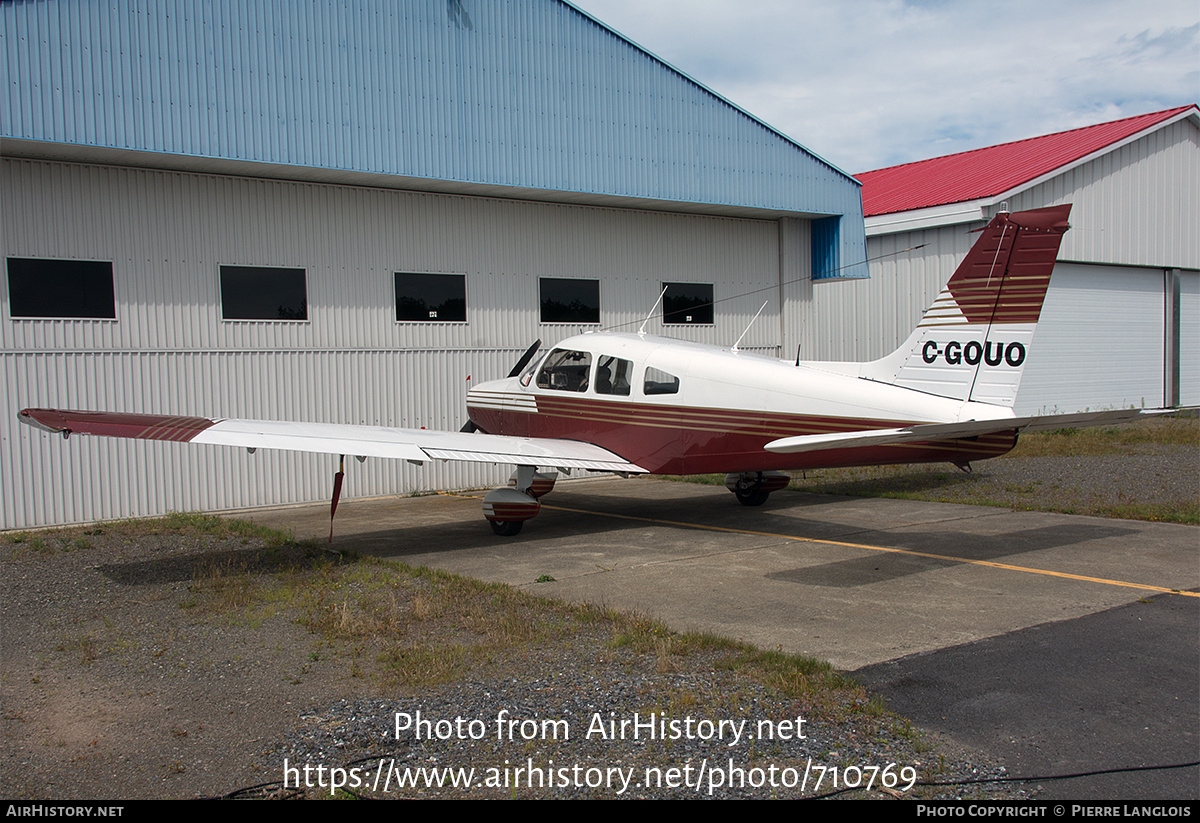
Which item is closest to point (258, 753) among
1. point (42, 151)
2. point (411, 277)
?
point (42, 151)

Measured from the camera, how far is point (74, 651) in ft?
20.7

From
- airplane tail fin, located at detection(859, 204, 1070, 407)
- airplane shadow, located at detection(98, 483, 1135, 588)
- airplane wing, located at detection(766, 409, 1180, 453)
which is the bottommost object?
airplane shadow, located at detection(98, 483, 1135, 588)

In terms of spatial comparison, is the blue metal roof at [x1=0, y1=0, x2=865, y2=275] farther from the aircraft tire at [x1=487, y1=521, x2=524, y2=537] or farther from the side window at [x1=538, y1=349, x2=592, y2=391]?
the aircraft tire at [x1=487, y1=521, x2=524, y2=537]

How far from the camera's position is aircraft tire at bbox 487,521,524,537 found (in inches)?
436

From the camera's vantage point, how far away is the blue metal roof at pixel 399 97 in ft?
37.6

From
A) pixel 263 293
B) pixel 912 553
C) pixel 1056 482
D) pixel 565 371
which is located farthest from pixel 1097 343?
pixel 263 293

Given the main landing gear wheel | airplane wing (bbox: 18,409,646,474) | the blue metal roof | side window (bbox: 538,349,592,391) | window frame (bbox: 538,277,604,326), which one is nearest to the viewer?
airplane wing (bbox: 18,409,646,474)

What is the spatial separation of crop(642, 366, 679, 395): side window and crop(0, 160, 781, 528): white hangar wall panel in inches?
225

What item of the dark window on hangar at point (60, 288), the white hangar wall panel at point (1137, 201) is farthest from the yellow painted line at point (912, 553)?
the white hangar wall panel at point (1137, 201)

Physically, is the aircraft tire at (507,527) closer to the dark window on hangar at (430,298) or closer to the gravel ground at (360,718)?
the gravel ground at (360,718)

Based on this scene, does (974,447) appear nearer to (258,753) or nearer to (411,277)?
(258,753)

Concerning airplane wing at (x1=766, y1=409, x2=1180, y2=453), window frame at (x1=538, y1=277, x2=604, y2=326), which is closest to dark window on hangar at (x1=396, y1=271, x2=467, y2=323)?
window frame at (x1=538, y1=277, x2=604, y2=326)

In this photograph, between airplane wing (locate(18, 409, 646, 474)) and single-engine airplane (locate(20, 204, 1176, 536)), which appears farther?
single-engine airplane (locate(20, 204, 1176, 536))

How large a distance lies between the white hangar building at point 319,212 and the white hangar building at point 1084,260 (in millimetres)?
5978
